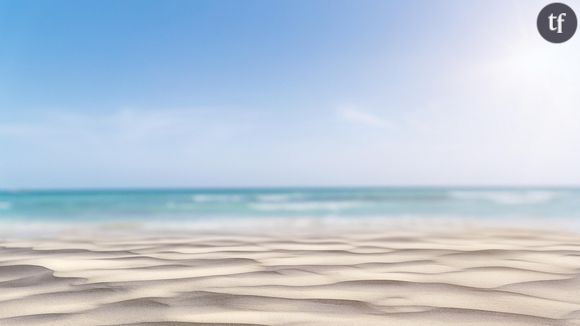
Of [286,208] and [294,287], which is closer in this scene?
[294,287]

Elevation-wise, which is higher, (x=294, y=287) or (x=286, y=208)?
(x=294, y=287)

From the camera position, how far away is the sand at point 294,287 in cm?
143

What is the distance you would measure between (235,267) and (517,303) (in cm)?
117

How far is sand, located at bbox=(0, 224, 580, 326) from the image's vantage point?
4.70 ft

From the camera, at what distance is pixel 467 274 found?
79.3 inches

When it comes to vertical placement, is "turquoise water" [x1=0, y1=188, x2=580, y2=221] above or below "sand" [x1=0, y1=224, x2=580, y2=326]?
below

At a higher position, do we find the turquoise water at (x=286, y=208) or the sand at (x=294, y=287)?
the sand at (x=294, y=287)

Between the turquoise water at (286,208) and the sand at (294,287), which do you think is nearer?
the sand at (294,287)

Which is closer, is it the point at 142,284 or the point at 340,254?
the point at 142,284

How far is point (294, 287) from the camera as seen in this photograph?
1.79m

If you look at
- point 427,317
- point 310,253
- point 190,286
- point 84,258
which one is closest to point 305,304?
point 427,317

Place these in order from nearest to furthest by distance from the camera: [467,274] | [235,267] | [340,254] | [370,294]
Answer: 1. [370,294]
2. [467,274]
3. [235,267]
4. [340,254]

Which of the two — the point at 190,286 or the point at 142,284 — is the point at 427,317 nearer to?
the point at 190,286

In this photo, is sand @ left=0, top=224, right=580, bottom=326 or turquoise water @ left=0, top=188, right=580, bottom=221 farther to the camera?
turquoise water @ left=0, top=188, right=580, bottom=221
